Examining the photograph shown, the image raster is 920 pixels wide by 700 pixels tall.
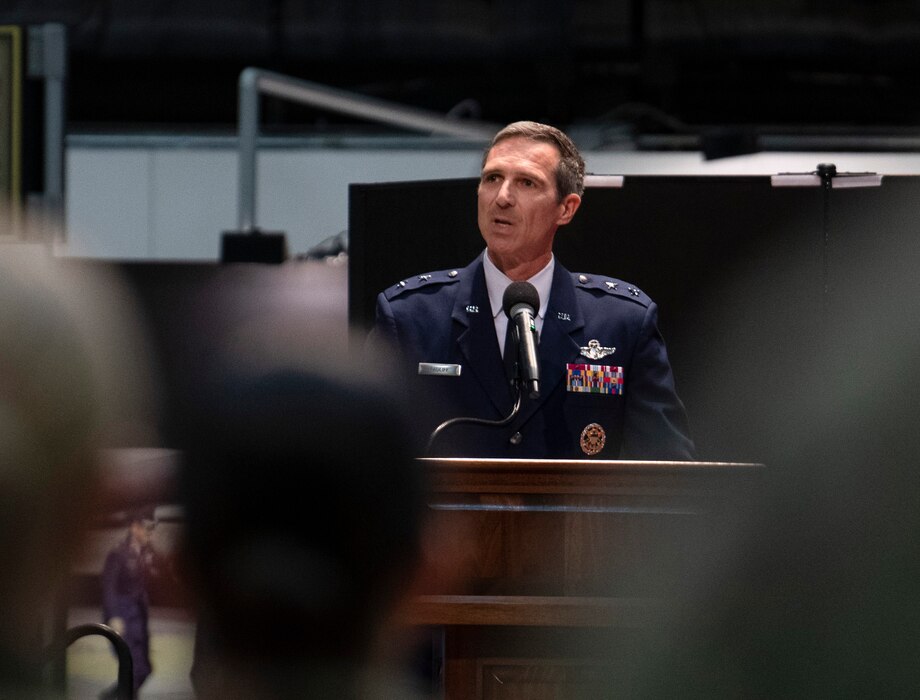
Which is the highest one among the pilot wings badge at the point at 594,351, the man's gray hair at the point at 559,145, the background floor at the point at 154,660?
the man's gray hair at the point at 559,145

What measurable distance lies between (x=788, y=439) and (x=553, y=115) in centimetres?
784

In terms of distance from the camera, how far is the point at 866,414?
788 mm

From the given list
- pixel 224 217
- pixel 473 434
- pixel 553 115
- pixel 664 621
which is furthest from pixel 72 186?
pixel 664 621

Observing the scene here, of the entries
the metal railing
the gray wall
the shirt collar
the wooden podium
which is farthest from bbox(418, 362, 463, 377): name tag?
the gray wall

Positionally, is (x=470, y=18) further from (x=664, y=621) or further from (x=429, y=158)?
(x=664, y=621)

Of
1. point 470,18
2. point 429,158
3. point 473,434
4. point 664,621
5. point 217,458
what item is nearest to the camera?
point 217,458

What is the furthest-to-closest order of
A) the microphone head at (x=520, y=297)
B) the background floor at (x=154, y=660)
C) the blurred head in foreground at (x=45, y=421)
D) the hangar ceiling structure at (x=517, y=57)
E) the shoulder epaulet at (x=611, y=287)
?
the hangar ceiling structure at (x=517, y=57)
the shoulder epaulet at (x=611, y=287)
the microphone head at (x=520, y=297)
the background floor at (x=154, y=660)
the blurred head in foreground at (x=45, y=421)

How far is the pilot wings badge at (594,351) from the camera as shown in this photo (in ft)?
8.15

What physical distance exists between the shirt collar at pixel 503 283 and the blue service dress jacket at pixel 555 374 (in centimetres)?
1

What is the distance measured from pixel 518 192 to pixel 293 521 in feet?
5.80

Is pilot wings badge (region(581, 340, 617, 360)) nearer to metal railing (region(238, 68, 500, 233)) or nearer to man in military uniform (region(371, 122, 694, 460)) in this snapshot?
man in military uniform (region(371, 122, 694, 460))

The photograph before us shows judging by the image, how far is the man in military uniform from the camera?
2.42 m

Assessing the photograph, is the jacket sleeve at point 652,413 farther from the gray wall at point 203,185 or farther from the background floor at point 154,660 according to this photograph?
the gray wall at point 203,185

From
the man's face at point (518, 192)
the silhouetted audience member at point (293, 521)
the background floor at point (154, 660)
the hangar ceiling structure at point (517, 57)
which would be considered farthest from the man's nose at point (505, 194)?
the hangar ceiling structure at point (517, 57)
